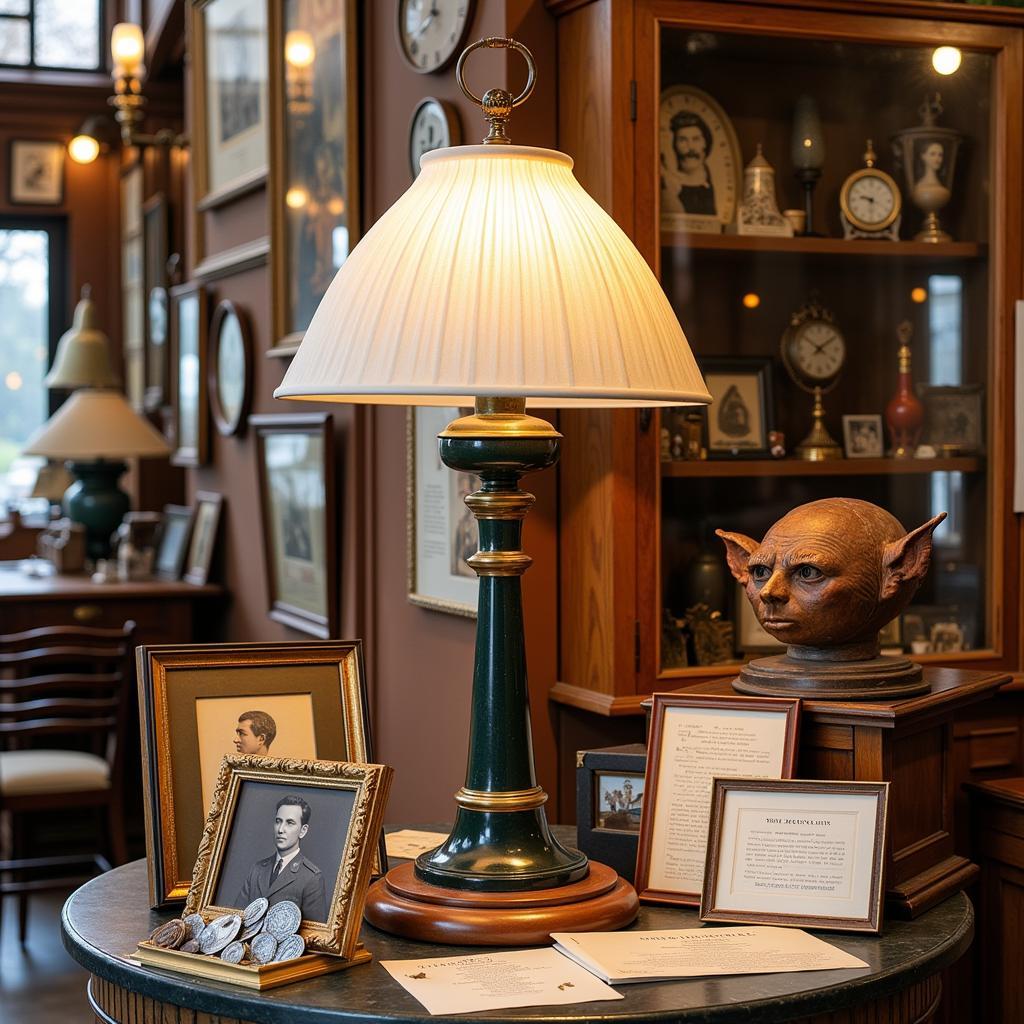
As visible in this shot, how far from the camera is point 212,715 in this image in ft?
5.55

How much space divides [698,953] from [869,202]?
162 cm

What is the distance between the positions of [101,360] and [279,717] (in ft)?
15.7

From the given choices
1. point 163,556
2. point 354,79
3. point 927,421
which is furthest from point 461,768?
point 163,556

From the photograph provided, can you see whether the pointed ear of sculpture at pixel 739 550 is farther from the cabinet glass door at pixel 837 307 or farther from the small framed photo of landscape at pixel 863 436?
the small framed photo of landscape at pixel 863 436

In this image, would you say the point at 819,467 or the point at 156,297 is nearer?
the point at 819,467

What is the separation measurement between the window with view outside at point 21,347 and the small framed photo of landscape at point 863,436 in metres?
5.85

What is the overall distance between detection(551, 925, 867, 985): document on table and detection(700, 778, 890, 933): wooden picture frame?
3 centimetres

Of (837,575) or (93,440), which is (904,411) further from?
(93,440)

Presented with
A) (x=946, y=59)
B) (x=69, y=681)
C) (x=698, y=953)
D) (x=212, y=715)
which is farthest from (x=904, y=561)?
(x=69, y=681)

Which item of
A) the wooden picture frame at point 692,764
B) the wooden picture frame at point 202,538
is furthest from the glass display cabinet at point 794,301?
the wooden picture frame at point 202,538

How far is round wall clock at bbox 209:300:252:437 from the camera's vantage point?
4207 millimetres

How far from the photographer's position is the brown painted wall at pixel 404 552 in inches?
102

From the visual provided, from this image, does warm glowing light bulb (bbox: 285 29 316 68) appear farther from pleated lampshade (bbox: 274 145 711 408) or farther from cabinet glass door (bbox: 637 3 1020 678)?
pleated lampshade (bbox: 274 145 711 408)

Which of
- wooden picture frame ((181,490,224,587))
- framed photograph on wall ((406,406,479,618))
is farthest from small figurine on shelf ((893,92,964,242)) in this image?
wooden picture frame ((181,490,224,587))
